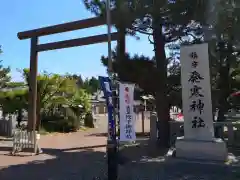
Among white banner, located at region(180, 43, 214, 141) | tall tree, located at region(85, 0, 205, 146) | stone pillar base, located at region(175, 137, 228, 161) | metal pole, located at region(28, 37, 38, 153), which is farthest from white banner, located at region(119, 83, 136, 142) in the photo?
metal pole, located at region(28, 37, 38, 153)

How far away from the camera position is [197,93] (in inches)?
376

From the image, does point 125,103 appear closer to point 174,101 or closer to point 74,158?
point 74,158

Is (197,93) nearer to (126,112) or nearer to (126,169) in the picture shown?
(126,112)

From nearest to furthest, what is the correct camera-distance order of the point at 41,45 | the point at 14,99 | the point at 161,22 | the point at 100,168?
the point at 100,168 → the point at 161,22 → the point at 41,45 → the point at 14,99

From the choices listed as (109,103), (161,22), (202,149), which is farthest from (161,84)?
(109,103)

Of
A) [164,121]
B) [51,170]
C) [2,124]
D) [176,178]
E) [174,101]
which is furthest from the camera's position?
[2,124]

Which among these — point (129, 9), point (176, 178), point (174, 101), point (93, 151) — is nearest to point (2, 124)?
point (93, 151)

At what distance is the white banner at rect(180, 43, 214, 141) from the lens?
9.42 m

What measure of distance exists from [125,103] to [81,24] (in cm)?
540

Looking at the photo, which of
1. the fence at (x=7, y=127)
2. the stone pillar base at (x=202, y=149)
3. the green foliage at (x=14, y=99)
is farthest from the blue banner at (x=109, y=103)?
the green foliage at (x=14, y=99)

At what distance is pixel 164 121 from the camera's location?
1194cm

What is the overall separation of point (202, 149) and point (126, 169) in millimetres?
2225

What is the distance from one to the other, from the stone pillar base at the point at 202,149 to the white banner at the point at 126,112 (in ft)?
7.19

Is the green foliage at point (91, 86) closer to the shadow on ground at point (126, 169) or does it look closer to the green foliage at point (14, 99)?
the green foliage at point (14, 99)
